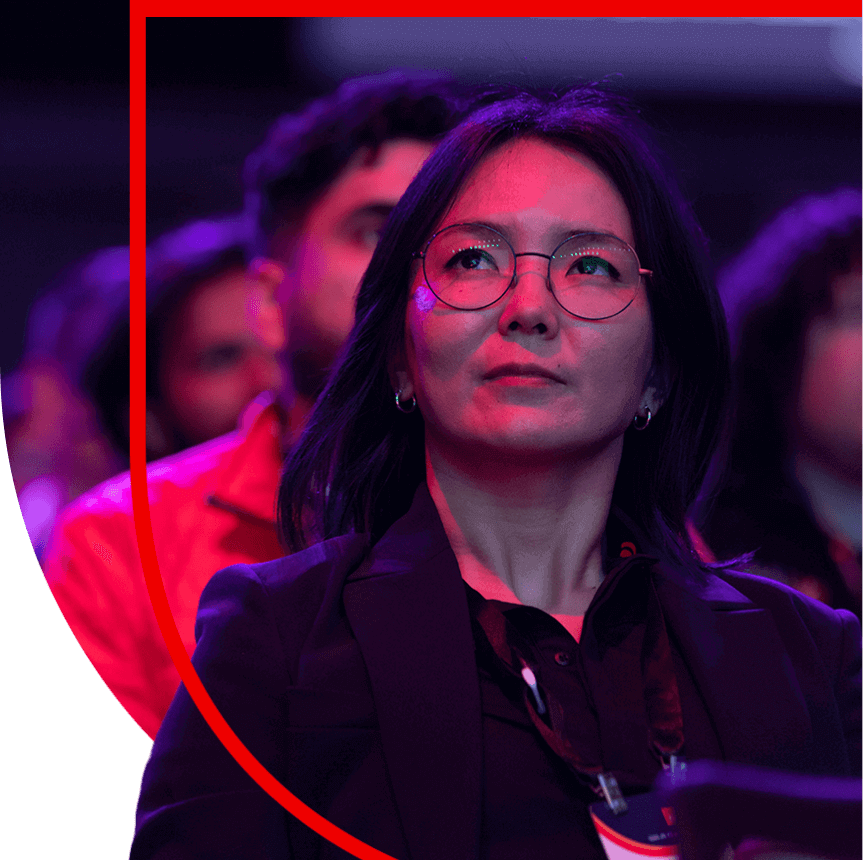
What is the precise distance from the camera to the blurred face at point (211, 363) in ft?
3.18

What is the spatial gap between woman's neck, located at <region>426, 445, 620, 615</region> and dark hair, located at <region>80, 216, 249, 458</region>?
1.00 feet

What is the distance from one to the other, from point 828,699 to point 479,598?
1.28ft

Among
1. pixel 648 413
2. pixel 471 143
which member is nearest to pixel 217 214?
pixel 471 143

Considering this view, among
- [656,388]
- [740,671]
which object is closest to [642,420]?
[656,388]

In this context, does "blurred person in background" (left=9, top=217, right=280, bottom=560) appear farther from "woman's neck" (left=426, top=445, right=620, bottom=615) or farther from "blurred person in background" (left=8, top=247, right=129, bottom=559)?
"woman's neck" (left=426, top=445, right=620, bottom=615)

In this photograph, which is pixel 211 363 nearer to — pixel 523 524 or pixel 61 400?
pixel 61 400

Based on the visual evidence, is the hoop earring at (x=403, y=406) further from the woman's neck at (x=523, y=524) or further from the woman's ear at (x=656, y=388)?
the woman's ear at (x=656, y=388)

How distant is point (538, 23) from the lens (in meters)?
0.98

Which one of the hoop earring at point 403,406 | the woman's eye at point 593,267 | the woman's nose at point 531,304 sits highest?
the woman's eye at point 593,267

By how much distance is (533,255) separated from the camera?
2.87 feet

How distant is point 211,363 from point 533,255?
37cm

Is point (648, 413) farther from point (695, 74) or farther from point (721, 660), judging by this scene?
point (695, 74)

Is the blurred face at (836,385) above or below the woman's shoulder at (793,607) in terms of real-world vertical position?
above

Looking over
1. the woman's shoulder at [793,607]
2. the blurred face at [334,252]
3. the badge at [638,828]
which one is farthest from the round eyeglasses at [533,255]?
the badge at [638,828]
